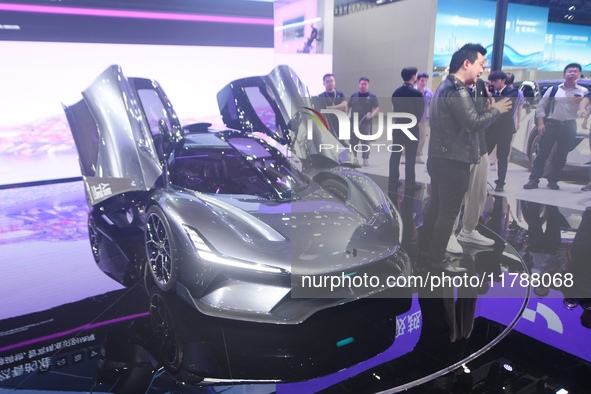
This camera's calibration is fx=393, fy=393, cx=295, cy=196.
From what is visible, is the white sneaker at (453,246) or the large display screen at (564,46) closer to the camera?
the white sneaker at (453,246)

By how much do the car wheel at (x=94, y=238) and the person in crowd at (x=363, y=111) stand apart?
2430 mm

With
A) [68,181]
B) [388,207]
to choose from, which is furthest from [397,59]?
[68,181]

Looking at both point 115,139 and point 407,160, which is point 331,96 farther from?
point 115,139

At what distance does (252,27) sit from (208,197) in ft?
15.5

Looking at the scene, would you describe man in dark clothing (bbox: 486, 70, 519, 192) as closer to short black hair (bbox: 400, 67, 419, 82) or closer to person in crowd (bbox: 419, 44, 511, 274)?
short black hair (bbox: 400, 67, 419, 82)

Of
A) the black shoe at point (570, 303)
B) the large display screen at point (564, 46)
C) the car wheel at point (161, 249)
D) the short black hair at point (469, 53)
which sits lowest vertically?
the black shoe at point (570, 303)

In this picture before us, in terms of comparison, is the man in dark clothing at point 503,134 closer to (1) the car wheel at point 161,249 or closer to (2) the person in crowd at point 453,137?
(2) the person in crowd at point 453,137

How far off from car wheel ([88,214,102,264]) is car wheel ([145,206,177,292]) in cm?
90

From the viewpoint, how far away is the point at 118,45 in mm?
5637

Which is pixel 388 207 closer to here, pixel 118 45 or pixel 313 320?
pixel 313 320

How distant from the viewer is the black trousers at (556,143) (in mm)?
4891

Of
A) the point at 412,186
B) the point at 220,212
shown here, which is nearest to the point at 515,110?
the point at 412,186

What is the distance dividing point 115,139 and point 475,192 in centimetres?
276

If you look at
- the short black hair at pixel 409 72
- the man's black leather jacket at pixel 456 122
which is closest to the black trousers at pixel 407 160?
the short black hair at pixel 409 72
